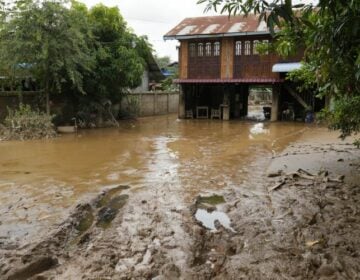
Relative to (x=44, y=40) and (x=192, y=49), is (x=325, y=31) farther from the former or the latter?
(x=192, y=49)

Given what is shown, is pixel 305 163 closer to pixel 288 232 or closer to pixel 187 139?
pixel 288 232

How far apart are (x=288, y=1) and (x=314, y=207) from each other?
4.46 m

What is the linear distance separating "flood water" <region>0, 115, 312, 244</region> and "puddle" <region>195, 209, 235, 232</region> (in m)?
0.69

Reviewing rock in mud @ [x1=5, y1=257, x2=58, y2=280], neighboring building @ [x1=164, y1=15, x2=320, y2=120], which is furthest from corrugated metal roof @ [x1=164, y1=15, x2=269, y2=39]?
rock in mud @ [x1=5, y1=257, x2=58, y2=280]

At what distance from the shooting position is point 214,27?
74.9ft

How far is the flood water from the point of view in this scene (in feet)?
22.6

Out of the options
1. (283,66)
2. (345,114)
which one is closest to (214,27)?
(283,66)

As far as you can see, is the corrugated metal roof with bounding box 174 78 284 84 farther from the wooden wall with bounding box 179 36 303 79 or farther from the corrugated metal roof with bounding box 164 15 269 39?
the corrugated metal roof with bounding box 164 15 269 39

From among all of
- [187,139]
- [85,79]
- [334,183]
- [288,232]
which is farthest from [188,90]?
[288,232]

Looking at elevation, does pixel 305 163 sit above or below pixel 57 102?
below

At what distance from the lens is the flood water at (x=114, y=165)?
271 inches

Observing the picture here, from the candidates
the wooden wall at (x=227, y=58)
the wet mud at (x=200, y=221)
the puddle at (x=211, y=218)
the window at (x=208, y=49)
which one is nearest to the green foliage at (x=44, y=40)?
the wet mud at (x=200, y=221)

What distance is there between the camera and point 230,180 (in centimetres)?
864

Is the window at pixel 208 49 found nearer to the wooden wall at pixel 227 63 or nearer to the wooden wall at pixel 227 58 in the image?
the wooden wall at pixel 227 63
